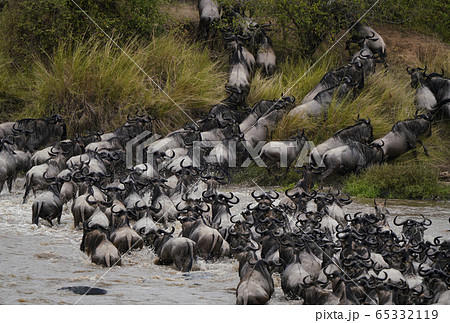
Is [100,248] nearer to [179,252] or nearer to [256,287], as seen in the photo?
[179,252]

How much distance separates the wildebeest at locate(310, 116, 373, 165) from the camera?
13469 millimetres

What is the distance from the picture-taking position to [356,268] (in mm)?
7016

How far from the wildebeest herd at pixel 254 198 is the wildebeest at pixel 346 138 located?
0.9 inches

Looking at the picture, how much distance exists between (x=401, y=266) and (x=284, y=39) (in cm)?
1304

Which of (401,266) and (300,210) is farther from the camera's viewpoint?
(300,210)

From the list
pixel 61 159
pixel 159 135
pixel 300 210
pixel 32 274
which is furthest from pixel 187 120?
pixel 32 274

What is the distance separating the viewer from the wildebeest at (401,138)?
555 inches

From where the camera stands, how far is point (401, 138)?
560 inches

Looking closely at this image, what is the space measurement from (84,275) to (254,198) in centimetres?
313

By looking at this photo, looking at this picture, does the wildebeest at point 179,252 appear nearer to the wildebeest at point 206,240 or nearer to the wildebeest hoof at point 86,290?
the wildebeest at point 206,240

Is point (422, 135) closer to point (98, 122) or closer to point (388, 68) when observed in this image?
point (388, 68)

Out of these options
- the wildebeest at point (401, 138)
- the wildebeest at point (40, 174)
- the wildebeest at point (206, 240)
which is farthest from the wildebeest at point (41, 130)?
the wildebeest at point (401, 138)

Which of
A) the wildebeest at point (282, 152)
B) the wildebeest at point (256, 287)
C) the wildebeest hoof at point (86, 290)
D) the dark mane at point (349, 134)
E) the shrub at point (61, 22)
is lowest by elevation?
the wildebeest at point (282, 152)

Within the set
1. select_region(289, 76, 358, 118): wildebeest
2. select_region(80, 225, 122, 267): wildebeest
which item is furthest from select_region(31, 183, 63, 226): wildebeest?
select_region(289, 76, 358, 118): wildebeest
